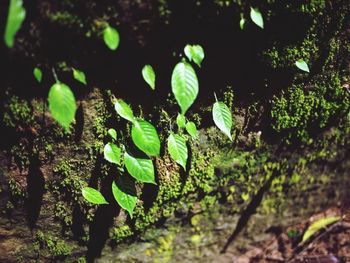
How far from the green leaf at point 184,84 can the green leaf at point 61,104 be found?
1.25 feet

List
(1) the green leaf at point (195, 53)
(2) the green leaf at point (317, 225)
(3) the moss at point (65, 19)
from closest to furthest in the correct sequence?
1. (3) the moss at point (65, 19)
2. (1) the green leaf at point (195, 53)
3. (2) the green leaf at point (317, 225)

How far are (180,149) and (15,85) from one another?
2.32ft

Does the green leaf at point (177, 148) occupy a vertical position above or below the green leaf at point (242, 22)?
below

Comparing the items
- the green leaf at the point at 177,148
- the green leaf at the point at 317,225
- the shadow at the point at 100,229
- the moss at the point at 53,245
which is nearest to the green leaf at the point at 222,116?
the green leaf at the point at 177,148

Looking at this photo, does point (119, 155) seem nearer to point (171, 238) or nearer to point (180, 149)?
point (180, 149)

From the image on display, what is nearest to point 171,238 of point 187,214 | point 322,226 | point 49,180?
point 187,214

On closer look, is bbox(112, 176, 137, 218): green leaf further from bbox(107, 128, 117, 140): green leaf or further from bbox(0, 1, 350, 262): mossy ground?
bbox(107, 128, 117, 140): green leaf

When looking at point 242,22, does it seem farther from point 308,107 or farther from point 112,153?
point 112,153

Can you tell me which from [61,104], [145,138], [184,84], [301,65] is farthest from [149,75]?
[301,65]

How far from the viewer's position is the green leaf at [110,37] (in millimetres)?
1112

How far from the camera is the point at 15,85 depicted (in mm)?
1140

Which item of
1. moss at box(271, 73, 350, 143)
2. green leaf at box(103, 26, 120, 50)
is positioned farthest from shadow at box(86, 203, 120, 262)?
moss at box(271, 73, 350, 143)

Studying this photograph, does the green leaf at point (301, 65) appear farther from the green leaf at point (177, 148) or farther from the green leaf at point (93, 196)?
the green leaf at point (93, 196)

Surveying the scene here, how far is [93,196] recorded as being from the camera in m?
1.41
